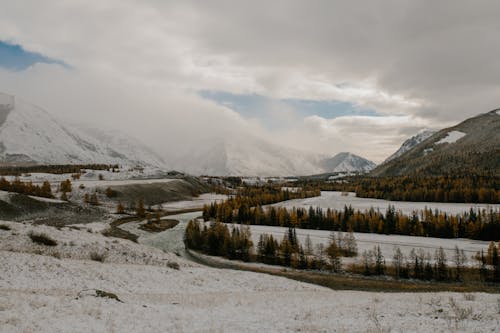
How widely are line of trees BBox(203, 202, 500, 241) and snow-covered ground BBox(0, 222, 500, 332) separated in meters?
83.0

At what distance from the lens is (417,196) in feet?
625

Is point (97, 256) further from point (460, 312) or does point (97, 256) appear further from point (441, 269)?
point (441, 269)

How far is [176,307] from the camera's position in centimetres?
2366

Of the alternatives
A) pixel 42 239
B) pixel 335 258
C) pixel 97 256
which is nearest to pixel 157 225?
pixel 335 258

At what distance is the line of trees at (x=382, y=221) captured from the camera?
339ft

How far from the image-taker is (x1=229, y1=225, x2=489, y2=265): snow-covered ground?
288 feet

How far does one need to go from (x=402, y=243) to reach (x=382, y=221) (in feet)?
64.8

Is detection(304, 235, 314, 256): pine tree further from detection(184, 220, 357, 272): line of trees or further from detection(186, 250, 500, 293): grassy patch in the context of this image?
detection(186, 250, 500, 293): grassy patch

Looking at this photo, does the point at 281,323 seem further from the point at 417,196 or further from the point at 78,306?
the point at 417,196

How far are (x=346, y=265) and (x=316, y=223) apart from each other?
47852 millimetres

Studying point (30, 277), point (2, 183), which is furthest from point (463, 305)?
point (2, 183)

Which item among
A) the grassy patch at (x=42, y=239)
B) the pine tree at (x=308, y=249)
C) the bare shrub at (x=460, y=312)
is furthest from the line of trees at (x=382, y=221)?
the bare shrub at (x=460, y=312)

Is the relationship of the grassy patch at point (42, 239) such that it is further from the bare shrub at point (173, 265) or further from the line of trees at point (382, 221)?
the line of trees at point (382, 221)

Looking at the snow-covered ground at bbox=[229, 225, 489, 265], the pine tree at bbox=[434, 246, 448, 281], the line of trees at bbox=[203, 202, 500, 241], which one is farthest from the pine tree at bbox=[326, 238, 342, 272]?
the line of trees at bbox=[203, 202, 500, 241]
